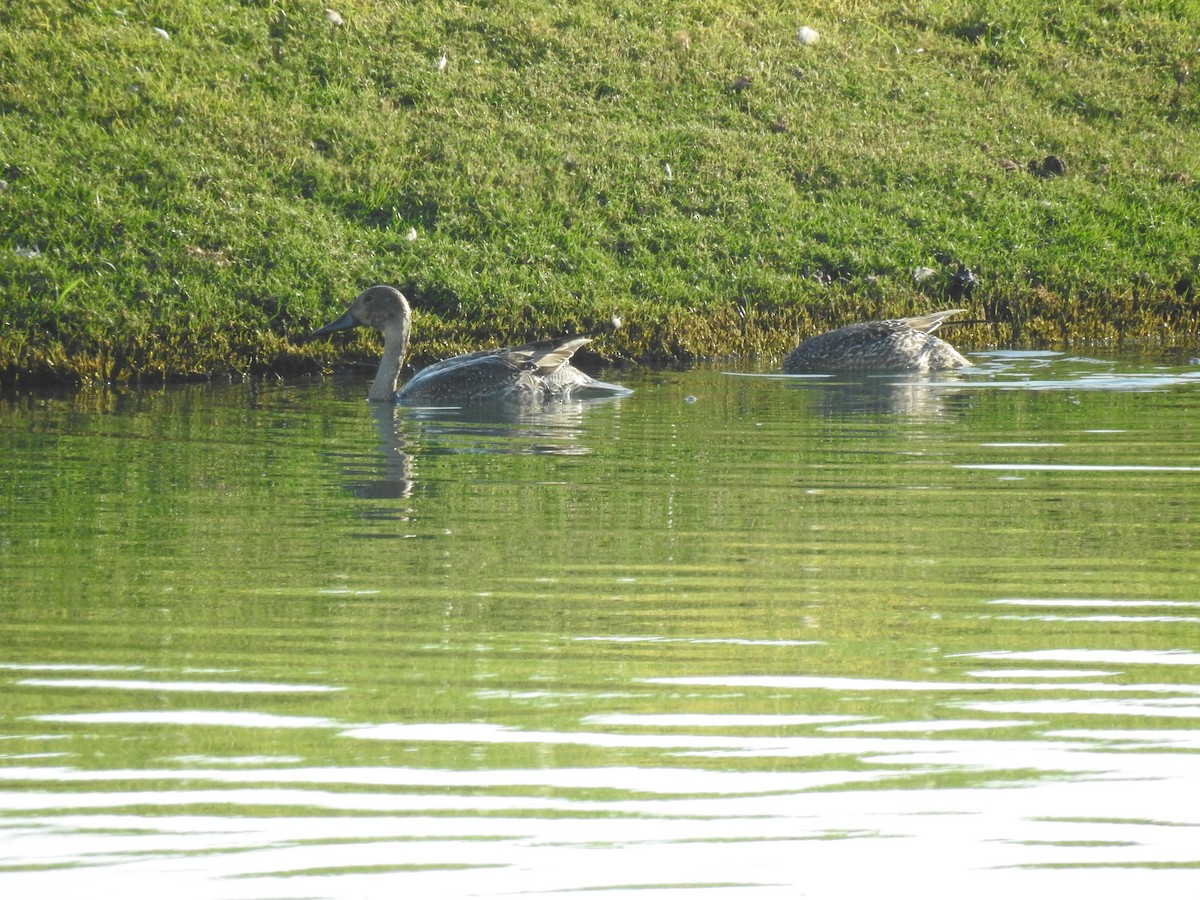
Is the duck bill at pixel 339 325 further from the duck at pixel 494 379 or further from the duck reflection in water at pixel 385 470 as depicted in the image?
the duck reflection in water at pixel 385 470

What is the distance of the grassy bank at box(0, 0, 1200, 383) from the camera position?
1580 cm

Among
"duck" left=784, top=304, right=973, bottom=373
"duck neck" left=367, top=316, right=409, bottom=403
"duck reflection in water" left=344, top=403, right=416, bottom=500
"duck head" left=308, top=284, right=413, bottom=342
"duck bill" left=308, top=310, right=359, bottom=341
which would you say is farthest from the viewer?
"duck" left=784, top=304, right=973, bottom=373

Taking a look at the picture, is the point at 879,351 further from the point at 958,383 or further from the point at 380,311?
the point at 380,311

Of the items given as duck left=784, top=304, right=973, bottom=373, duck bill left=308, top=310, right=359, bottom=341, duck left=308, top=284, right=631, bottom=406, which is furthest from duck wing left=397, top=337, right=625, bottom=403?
duck left=784, top=304, right=973, bottom=373

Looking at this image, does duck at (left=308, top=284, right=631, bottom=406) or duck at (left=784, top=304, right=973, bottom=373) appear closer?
duck at (left=308, top=284, right=631, bottom=406)

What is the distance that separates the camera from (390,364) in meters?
13.0

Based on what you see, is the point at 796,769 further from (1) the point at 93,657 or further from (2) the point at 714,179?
(2) the point at 714,179

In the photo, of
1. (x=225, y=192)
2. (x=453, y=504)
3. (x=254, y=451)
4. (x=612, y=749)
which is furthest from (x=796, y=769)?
(x=225, y=192)

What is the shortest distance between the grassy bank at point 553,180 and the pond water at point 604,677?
23.1ft

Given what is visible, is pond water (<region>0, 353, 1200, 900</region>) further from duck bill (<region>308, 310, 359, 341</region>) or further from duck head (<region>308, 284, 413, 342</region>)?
duck bill (<region>308, 310, 359, 341</region>)

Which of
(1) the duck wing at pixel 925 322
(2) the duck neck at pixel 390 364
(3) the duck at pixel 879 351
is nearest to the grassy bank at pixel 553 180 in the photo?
(2) the duck neck at pixel 390 364

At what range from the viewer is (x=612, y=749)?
3.78m

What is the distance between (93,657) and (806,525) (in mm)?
3011

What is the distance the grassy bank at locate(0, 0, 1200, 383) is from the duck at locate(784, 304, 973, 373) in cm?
181
